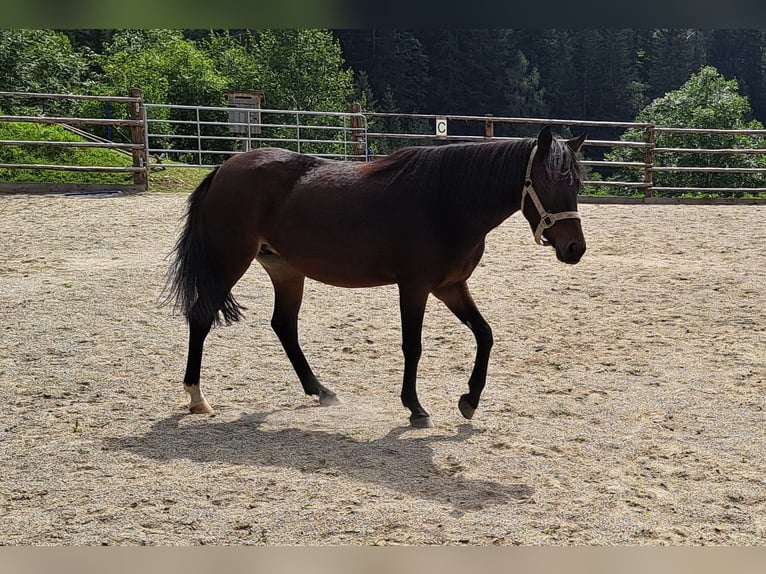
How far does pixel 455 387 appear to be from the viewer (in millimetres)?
4855

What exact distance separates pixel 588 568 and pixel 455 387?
4.40 m

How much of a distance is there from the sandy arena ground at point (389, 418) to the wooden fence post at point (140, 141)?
4.50m

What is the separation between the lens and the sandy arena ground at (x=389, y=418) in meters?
2.86

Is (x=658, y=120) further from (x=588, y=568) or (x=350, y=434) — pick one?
(x=588, y=568)

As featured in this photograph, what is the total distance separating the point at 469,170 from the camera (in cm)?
390

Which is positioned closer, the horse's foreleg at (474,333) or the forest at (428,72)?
the horse's foreleg at (474,333)

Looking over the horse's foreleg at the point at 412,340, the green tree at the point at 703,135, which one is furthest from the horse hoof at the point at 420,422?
the green tree at the point at 703,135

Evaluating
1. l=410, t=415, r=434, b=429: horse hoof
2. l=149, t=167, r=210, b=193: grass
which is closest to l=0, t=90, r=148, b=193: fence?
l=149, t=167, r=210, b=193: grass

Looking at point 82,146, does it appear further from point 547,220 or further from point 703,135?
point 703,135

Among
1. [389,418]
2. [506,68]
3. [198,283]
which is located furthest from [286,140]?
[506,68]

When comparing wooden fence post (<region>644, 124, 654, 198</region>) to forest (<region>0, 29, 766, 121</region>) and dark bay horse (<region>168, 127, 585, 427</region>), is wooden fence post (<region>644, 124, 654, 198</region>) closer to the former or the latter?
dark bay horse (<region>168, 127, 585, 427</region>)

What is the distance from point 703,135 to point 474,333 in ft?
65.0

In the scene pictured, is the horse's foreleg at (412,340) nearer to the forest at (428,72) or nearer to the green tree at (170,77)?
the forest at (428,72)

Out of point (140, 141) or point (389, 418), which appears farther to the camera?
point (140, 141)
